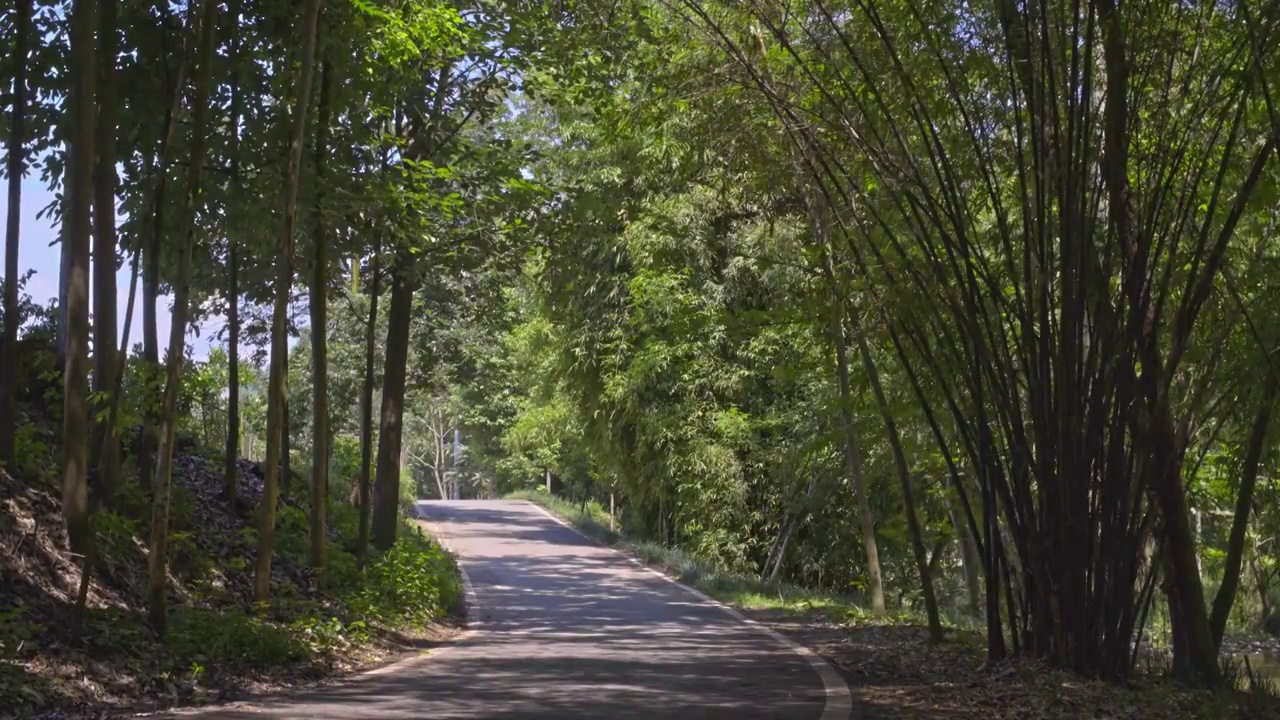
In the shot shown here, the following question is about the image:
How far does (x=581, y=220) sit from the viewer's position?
728 inches

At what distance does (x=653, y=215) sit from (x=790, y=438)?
527cm

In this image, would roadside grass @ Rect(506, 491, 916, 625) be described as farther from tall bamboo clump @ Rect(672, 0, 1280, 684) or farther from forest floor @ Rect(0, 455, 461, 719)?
tall bamboo clump @ Rect(672, 0, 1280, 684)

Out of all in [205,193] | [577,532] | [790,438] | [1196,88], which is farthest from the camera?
[577,532]

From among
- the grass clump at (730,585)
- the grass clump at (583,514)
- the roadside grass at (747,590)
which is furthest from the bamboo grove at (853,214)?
the grass clump at (583,514)

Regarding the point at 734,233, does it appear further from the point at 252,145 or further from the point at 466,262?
the point at 252,145

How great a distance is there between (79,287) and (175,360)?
944 millimetres

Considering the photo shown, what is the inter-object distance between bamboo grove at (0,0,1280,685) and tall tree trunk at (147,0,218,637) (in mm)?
33

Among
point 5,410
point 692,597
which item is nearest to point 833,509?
point 692,597

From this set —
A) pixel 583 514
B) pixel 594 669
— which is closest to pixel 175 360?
pixel 594 669

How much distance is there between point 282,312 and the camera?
1235 cm

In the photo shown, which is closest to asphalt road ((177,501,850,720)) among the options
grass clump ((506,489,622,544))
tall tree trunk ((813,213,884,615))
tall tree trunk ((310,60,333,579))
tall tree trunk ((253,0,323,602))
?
tall tree trunk ((253,0,323,602))

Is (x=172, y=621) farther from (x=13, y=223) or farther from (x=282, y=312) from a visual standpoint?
(x=13, y=223)

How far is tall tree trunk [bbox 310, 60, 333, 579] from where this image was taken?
13438 mm

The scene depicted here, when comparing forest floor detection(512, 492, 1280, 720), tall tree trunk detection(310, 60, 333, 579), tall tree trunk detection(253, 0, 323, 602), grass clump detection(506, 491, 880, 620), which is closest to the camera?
forest floor detection(512, 492, 1280, 720)
